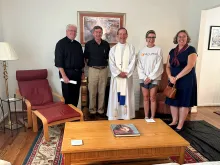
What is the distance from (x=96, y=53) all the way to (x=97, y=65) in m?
0.20

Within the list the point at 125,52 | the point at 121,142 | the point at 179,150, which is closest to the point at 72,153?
the point at 121,142

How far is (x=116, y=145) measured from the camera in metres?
1.74

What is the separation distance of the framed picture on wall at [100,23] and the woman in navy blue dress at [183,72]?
1294 mm

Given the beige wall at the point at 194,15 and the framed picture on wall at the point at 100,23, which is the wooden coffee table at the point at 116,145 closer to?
the framed picture on wall at the point at 100,23

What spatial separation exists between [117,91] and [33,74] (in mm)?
1501

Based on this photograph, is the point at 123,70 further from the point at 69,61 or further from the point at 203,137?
the point at 203,137

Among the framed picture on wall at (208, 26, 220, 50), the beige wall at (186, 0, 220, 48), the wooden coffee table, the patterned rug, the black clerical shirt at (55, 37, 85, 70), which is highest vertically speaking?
the beige wall at (186, 0, 220, 48)

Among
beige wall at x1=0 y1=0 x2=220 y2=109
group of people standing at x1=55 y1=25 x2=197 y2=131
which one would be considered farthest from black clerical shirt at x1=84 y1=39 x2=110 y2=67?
beige wall at x1=0 y1=0 x2=220 y2=109

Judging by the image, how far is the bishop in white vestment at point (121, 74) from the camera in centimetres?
309

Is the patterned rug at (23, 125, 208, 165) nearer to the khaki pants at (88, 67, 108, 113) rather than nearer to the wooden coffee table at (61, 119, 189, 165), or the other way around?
the wooden coffee table at (61, 119, 189, 165)

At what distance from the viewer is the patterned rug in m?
2.13

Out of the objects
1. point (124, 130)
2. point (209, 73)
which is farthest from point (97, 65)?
point (209, 73)

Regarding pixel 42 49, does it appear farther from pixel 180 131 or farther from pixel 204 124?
pixel 204 124

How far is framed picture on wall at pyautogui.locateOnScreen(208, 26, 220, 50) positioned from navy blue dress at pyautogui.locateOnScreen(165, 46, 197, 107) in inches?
64.4
